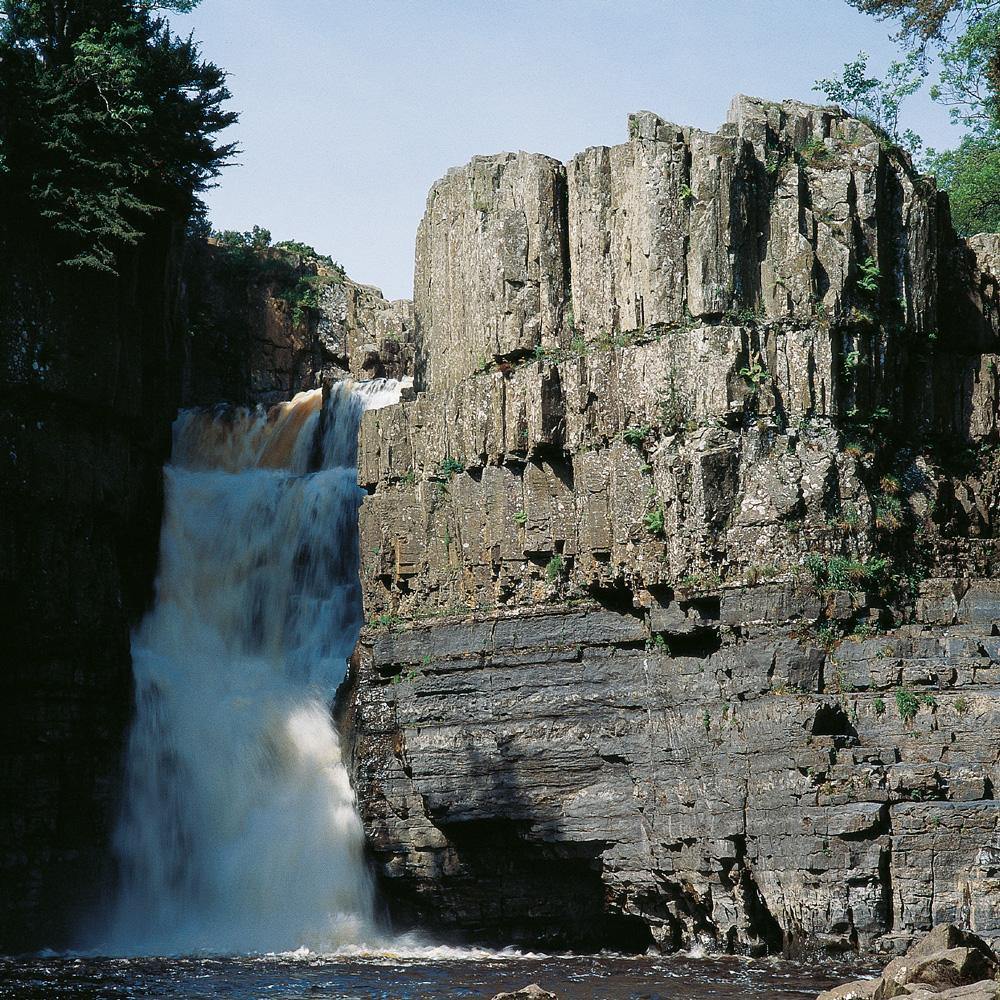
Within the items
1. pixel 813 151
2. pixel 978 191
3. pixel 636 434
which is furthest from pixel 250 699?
pixel 978 191

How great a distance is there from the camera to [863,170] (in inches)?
1571

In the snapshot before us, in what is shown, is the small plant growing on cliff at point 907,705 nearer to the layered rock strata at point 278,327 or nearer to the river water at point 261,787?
the river water at point 261,787

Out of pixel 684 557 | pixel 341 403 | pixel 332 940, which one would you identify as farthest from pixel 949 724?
pixel 341 403

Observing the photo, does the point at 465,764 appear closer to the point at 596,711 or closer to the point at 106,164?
the point at 596,711

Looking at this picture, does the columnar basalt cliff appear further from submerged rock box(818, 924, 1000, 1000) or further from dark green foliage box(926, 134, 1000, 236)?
dark green foliage box(926, 134, 1000, 236)

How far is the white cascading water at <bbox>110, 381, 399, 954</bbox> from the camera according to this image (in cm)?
4103

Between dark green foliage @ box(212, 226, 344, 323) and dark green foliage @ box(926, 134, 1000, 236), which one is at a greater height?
dark green foliage @ box(926, 134, 1000, 236)

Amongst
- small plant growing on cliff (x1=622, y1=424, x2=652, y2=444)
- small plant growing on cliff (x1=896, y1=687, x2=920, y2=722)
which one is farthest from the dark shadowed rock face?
small plant growing on cliff (x1=896, y1=687, x2=920, y2=722)

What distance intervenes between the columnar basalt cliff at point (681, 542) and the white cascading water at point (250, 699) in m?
1.56

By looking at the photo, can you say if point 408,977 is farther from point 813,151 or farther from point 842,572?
point 813,151

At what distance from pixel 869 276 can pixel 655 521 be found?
7.28 meters

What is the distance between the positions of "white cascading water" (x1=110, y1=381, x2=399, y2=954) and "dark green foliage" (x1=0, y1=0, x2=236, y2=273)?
7149 millimetres

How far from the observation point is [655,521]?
38.4 metres

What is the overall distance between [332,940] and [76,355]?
15.2 metres
